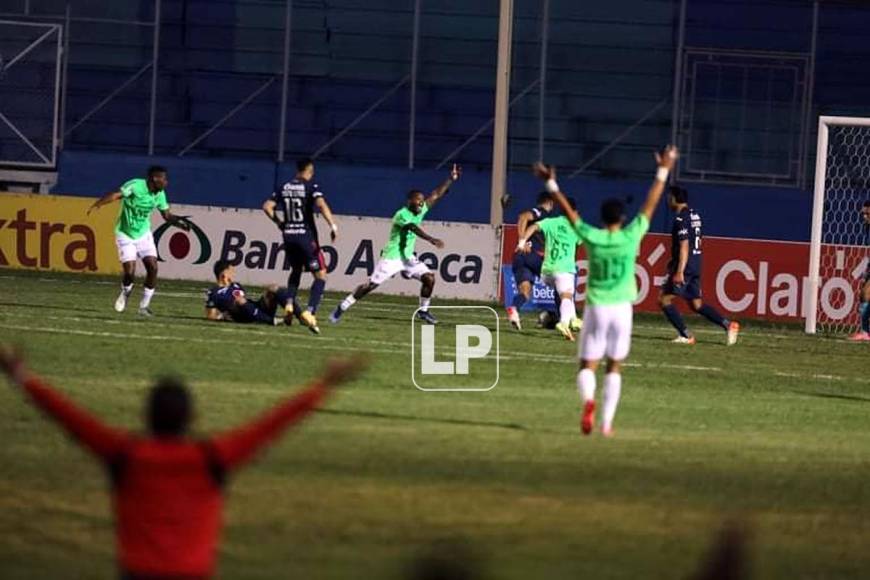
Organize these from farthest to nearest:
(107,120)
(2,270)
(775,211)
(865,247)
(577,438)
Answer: (107,120) < (775,211) < (2,270) < (865,247) < (577,438)

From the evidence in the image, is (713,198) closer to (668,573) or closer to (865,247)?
(865,247)

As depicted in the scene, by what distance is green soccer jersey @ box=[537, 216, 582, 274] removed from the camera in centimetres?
2855

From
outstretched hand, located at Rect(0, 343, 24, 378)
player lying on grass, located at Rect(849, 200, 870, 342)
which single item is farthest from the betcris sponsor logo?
outstretched hand, located at Rect(0, 343, 24, 378)

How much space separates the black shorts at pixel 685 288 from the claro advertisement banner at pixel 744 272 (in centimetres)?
645

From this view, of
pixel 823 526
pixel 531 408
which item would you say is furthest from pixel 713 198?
pixel 823 526

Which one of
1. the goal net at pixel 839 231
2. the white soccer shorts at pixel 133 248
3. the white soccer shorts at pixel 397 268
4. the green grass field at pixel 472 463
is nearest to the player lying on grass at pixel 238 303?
the green grass field at pixel 472 463

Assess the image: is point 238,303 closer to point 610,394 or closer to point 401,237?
point 401,237

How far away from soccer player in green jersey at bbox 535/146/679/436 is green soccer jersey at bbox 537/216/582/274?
447 inches

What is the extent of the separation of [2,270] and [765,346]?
14.5 m

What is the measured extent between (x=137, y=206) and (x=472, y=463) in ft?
46.4

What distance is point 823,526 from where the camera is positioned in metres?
13.1

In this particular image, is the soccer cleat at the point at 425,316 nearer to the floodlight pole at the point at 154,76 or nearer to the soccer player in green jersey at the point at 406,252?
the soccer player in green jersey at the point at 406,252

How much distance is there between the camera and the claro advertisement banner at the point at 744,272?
35719 mm

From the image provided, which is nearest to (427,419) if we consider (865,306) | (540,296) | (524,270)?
(524,270)
